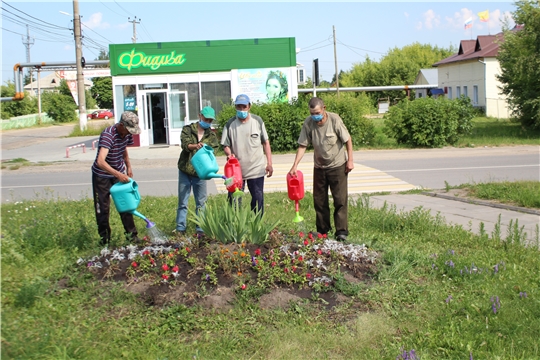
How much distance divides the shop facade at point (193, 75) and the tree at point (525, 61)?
9483 millimetres

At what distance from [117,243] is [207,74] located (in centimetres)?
2032

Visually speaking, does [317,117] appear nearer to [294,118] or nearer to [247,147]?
[247,147]

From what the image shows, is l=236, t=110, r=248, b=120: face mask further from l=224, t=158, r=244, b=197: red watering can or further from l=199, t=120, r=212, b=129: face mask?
l=224, t=158, r=244, b=197: red watering can

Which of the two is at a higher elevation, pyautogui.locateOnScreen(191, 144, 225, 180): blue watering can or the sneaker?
pyautogui.locateOnScreen(191, 144, 225, 180): blue watering can

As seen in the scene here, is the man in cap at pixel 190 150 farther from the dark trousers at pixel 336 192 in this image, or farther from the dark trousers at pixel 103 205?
the dark trousers at pixel 336 192

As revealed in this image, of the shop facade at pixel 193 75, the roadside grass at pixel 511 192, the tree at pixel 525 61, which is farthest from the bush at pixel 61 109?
the roadside grass at pixel 511 192

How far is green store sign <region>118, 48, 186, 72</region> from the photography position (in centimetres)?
2555

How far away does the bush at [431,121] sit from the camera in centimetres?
2152

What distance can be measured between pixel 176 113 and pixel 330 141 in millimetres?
19732

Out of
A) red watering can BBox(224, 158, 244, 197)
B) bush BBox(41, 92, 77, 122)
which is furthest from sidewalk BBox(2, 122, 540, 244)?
bush BBox(41, 92, 77, 122)

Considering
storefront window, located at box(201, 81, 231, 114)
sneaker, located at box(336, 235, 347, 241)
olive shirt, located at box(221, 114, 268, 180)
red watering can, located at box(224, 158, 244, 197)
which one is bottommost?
sneaker, located at box(336, 235, 347, 241)

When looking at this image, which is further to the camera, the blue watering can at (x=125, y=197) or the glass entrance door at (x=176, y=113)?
the glass entrance door at (x=176, y=113)

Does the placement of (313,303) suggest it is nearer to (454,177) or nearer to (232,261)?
(232,261)

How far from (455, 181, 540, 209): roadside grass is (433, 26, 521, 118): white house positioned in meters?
32.2
